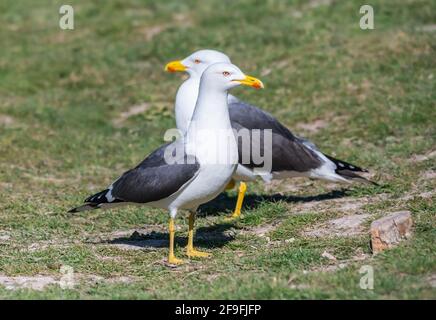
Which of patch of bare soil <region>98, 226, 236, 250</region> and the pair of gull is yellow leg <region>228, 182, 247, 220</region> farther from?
the pair of gull

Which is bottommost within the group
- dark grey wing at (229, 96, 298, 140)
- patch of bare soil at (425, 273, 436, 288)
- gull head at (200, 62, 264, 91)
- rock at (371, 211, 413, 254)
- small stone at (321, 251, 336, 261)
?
small stone at (321, 251, 336, 261)

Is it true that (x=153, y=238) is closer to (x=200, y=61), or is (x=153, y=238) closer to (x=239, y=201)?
(x=239, y=201)

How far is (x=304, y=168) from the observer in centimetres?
879

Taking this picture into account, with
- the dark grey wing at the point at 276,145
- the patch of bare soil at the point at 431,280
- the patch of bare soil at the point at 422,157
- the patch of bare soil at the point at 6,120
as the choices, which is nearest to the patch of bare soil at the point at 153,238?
the dark grey wing at the point at 276,145

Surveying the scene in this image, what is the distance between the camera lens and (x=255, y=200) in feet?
29.9

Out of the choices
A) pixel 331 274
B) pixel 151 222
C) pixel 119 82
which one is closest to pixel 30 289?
pixel 331 274

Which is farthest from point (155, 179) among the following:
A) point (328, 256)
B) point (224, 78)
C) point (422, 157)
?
point (422, 157)

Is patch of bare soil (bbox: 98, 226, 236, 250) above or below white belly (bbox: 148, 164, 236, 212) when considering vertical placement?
below

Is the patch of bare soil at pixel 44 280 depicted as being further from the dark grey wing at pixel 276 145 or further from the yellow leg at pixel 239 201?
the dark grey wing at pixel 276 145

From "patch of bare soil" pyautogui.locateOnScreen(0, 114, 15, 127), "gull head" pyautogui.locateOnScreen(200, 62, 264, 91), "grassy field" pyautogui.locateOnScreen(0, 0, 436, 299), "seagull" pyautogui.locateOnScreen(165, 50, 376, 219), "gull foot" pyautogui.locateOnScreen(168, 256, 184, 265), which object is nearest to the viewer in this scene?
"grassy field" pyautogui.locateOnScreen(0, 0, 436, 299)

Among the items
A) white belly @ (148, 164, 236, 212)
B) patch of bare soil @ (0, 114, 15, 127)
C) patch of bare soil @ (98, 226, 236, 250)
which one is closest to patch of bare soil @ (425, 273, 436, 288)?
white belly @ (148, 164, 236, 212)

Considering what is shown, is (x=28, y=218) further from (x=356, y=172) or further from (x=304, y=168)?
(x=356, y=172)

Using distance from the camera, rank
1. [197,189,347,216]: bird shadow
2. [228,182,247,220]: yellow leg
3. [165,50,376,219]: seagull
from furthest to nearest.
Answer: [197,189,347,216]: bird shadow → [165,50,376,219]: seagull → [228,182,247,220]: yellow leg

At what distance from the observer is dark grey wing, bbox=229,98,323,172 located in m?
8.67
